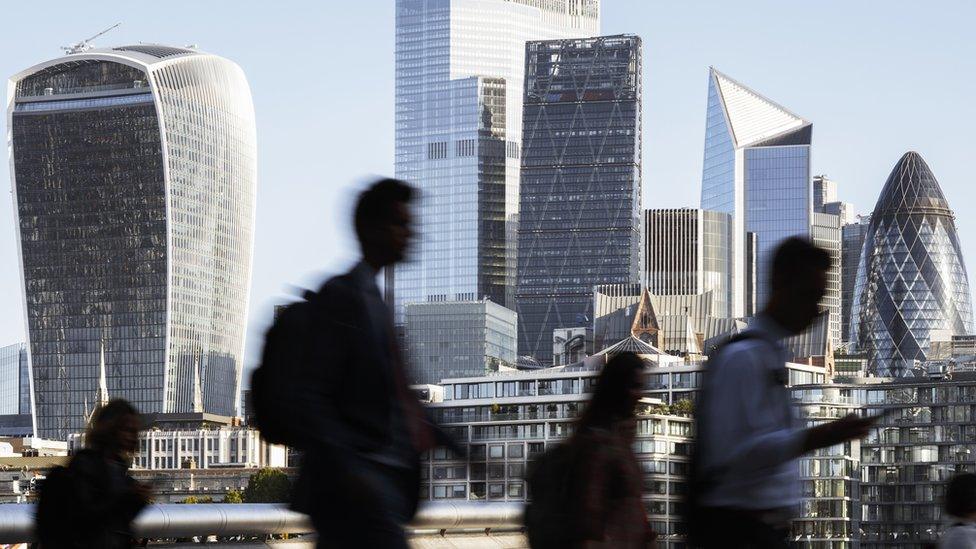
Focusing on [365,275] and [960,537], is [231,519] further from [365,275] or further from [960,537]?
[365,275]

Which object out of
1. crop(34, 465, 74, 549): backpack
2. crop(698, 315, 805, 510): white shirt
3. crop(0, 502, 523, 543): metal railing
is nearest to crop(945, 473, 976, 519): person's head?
crop(698, 315, 805, 510): white shirt

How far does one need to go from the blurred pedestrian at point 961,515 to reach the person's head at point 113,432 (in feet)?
14.5

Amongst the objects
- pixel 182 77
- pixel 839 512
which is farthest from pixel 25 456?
pixel 839 512

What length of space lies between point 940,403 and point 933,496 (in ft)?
25.8

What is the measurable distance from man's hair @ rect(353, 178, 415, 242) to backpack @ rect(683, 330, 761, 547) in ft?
4.87

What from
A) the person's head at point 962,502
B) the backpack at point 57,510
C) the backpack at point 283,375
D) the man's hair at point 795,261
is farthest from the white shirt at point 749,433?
the backpack at point 57,510

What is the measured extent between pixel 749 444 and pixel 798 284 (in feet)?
2.62

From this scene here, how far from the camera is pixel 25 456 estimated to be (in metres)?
182

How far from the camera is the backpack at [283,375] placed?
21.7ft

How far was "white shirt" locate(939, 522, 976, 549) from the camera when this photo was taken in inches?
398

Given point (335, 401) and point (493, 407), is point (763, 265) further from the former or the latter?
point (493, 407)

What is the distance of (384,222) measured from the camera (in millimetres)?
7094

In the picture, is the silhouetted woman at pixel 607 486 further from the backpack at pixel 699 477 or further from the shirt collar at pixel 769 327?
the shirt collar at pixel 769 327

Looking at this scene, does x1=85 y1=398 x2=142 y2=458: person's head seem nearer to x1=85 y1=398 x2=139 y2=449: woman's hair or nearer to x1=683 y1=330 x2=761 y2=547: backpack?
x1=85 y1=398 x2=139 y2=449: woman's hair
